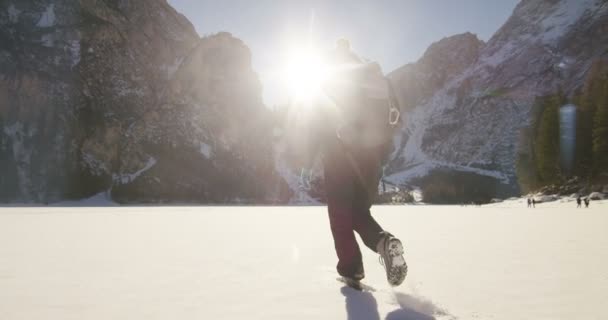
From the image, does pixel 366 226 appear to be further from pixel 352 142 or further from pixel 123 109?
pixel 123 109

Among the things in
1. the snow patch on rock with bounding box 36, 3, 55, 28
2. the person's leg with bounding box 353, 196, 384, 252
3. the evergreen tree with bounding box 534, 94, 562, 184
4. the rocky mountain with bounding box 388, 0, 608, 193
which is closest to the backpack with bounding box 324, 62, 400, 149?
the person's leg with bounding box 353, 196, 384, 252

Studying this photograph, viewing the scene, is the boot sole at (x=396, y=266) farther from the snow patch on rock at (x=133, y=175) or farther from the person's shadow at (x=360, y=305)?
the snow patch on rock at (x=133, y=175)

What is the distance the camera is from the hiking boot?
245 cm

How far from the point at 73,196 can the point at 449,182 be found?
10611cm

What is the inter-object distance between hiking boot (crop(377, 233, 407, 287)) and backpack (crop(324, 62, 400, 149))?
2.53 ft

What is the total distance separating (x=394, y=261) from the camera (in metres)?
2.47

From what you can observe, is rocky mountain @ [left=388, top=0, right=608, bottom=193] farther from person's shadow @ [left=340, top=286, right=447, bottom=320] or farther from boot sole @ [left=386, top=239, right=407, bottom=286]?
person's shadow @ [left=340, top=286, right=447, bottom=320]

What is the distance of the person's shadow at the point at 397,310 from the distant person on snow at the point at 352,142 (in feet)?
1.47

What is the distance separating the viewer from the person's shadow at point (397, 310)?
6.02 ft

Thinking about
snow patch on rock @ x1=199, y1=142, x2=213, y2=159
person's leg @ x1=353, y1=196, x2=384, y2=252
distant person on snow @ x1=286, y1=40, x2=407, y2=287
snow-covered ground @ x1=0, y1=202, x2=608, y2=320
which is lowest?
snow-covered ground @ x1=0, y1=202, x2=608, y2=320

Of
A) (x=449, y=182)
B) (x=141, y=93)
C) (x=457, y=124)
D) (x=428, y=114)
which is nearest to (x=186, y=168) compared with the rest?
(x=141, y=93)

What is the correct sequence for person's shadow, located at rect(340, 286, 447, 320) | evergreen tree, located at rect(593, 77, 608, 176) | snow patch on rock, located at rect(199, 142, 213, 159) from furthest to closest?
snow patch on rock, located at rect(199, 142, 213, 159) → evergreen tree, located at rect(593, 77, 608, 176) → person's shadow, located at rect(340, 286, 447, 320)

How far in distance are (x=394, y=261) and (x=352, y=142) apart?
2.98ft

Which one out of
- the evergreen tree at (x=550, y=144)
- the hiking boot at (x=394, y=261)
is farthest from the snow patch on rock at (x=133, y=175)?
the hiking boot at (x=394, y=261)
